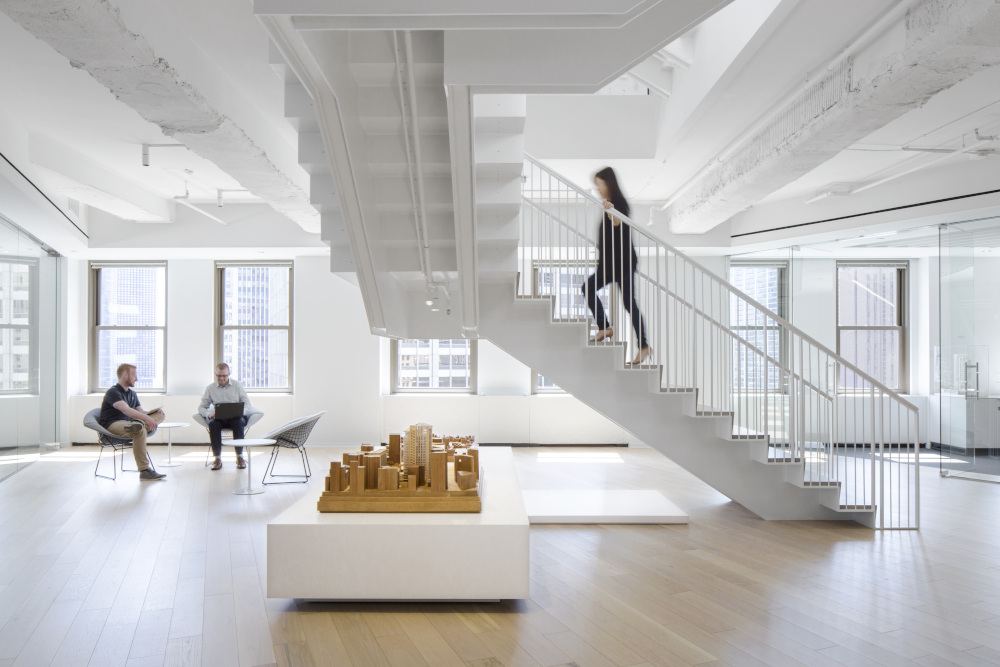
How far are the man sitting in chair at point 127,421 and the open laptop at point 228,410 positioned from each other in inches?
30.3

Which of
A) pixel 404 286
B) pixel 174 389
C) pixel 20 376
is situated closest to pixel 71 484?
pixel 20 376

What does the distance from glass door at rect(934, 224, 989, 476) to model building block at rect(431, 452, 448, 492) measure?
655 cm

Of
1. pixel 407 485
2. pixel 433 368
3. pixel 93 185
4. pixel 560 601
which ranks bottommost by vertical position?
pixel 560 601

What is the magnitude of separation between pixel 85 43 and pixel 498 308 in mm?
3228

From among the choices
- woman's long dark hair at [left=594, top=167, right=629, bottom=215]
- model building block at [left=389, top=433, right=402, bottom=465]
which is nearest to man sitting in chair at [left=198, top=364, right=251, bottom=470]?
model building block at [left=389, top=433, right=402, bottom=465]

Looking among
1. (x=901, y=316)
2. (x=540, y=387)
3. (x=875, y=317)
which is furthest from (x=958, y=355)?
(x=540, y=387)

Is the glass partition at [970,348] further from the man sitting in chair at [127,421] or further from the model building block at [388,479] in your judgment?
the man sitting in chair at [127,421]

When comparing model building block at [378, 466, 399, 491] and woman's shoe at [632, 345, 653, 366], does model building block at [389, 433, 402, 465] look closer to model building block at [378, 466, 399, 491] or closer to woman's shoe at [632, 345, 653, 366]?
model building block at [378, 466, 399, 491]

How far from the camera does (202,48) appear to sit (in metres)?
4.44

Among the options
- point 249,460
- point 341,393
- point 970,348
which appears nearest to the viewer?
point 249,460

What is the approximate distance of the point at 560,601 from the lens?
366 cm

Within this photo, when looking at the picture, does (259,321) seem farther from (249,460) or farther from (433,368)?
(249,460)

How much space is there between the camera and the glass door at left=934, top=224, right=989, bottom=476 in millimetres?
7508

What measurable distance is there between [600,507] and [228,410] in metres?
4.02
